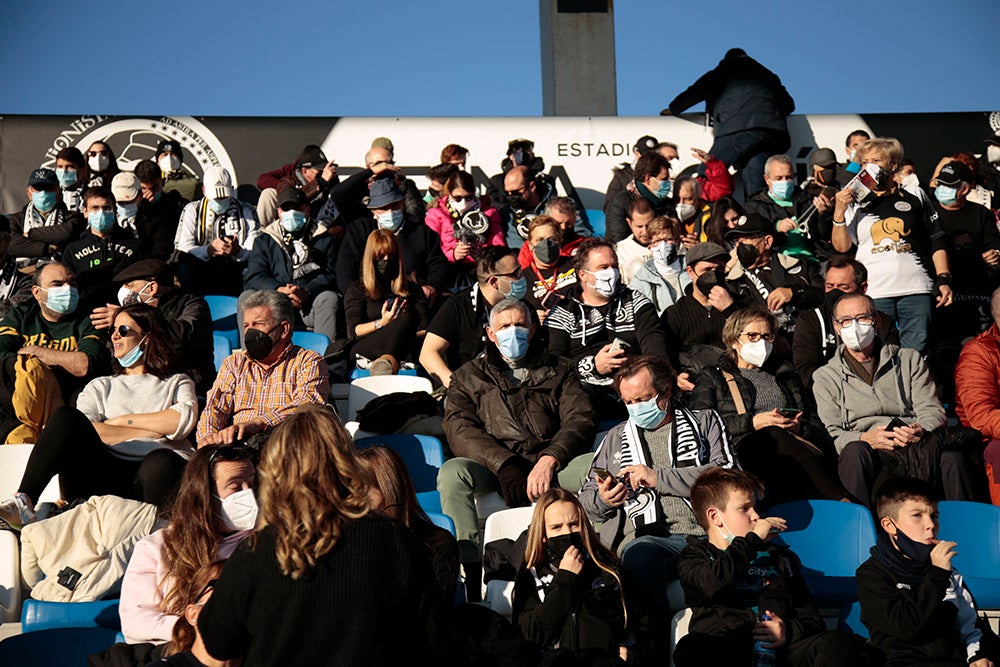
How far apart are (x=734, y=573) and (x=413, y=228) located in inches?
188

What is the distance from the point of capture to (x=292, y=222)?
29.7 feet

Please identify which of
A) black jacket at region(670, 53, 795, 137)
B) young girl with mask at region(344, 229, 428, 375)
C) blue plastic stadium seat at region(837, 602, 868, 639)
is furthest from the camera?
black jacket at region(670, 53, 795, 137)

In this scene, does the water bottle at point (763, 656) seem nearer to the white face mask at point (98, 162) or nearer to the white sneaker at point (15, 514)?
the white sneaker at point (15, 514)

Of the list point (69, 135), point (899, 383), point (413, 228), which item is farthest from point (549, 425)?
point (69, 135)

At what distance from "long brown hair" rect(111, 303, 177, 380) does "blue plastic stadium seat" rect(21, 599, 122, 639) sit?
2.02 m

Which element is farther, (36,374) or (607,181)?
(607,181)

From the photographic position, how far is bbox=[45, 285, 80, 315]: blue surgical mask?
6992mm

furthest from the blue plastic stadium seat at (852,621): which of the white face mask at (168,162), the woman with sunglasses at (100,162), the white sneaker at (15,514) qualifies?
the woman with sunglasses at (100,162)

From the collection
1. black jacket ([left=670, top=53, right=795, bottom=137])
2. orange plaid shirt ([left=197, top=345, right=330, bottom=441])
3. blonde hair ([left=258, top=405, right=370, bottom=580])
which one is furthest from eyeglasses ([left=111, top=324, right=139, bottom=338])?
black jacket ([left=670, top=53, right=795, bottom=137])

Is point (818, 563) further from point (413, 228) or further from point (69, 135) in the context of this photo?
point (69, 135)

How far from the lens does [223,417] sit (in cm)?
595

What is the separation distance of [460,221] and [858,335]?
3440 mm

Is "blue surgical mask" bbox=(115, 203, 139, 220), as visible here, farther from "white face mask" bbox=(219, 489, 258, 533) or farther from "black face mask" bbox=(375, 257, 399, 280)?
"white face mask" bbox=(219, 489, 258, 533)

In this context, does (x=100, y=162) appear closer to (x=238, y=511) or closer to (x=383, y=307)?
(x=383, y=307)
